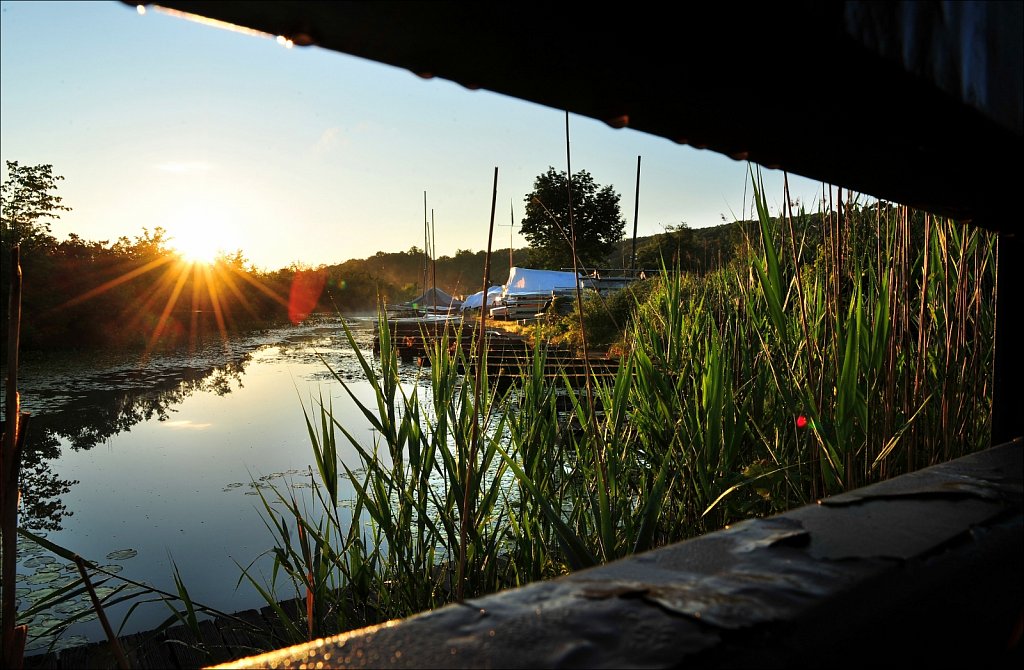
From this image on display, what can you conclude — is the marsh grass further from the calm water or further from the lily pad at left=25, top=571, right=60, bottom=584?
the lily pad at left=25, top=571, right=60, bottom=584

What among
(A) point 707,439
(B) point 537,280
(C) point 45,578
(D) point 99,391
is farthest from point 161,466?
(B) point 537,280

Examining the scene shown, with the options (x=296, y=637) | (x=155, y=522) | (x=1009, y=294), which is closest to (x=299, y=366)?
(x=155, y=522)

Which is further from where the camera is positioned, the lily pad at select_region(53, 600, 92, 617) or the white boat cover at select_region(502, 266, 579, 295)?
the white boat cover at select_region(502, 266, 579, 295)

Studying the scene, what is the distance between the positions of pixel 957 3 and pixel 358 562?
1.57 m

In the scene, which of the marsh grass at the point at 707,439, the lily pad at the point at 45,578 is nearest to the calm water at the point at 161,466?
the lily pad at the point at 45,578

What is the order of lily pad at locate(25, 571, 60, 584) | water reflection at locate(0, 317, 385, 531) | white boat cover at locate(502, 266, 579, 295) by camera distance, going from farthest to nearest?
1. white boat cover at locate(502, 266, 579, 295)
2. water reflection at locate(0, 317, 385, 531)
3. lily pad at locate(25, 571, 60, 584)

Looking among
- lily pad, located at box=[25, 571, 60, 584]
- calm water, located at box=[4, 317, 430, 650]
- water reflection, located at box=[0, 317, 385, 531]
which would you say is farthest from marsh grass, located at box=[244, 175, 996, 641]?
water reflection, located at box=[0, 317, 385, 531]

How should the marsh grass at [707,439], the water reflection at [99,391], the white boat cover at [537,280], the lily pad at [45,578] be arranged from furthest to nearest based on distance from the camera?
the white boat cover at [537,280] → the water reflection at [99,391] → the lily pad at [45,578] → the marsh grass at [707,439]

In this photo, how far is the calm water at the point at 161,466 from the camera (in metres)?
3.29

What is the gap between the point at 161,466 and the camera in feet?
16.7

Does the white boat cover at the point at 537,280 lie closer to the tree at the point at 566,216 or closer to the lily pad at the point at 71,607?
the tree at the point at 566,216

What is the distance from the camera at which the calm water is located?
3.29 meters

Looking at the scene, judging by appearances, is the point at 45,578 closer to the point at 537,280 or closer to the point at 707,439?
the point at 707,439

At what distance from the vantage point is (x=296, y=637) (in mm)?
1646
